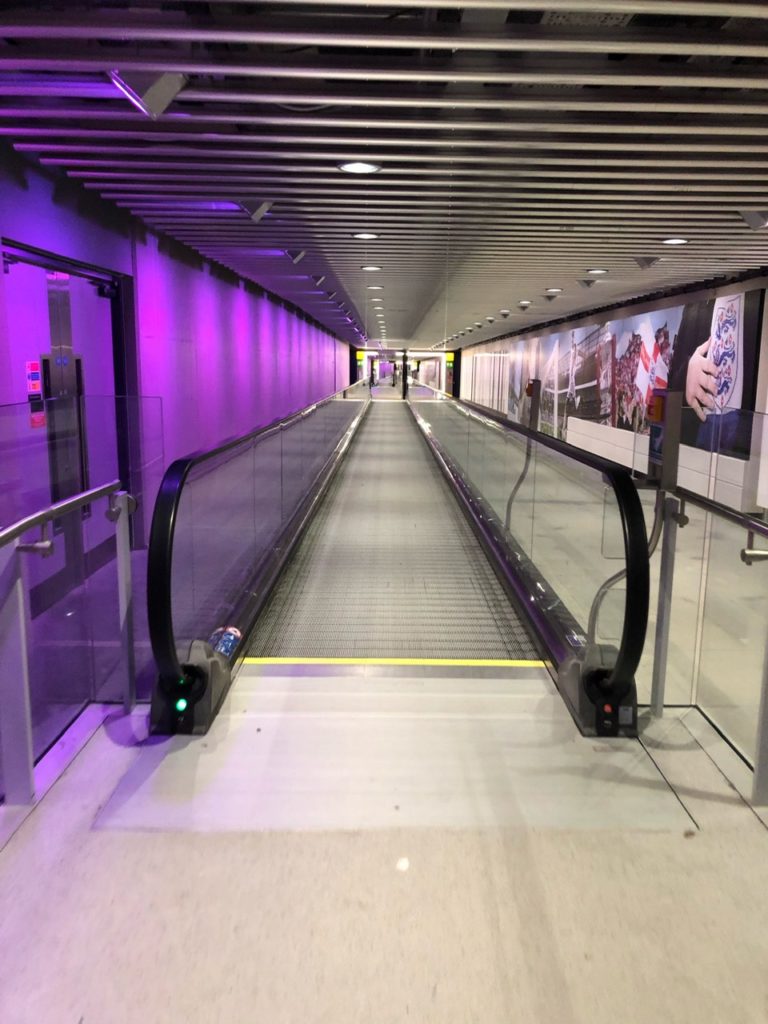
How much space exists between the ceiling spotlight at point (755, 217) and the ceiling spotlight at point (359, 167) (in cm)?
301

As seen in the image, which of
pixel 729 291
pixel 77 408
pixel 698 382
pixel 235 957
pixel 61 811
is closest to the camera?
pixel 235 957

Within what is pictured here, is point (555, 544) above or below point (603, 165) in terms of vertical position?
below

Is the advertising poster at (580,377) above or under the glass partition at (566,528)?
above

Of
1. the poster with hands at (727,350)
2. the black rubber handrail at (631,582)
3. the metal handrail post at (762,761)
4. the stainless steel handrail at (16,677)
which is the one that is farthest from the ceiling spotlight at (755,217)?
the stainless steel handrail at (16,677)

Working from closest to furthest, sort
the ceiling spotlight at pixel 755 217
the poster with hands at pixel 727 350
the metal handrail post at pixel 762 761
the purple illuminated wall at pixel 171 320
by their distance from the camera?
the metal handrail post at pixel 762 761
the purple illuminated wall at pixel 171 320
the ceiling spotlight at pixel 755 217
the poster with hands at pixel 727 350

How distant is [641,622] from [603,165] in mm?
3363

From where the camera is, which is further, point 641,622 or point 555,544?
point 555,544

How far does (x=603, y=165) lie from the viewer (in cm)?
486

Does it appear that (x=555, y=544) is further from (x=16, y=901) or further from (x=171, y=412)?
(x=171, y=412)

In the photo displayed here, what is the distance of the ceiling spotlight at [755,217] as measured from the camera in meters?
6.12

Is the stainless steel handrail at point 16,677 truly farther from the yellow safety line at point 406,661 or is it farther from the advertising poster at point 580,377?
the advertising poster at point 580,377

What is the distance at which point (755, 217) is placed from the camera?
6.15 meters

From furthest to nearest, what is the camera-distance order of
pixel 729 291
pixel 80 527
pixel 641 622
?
pixel 729 291, pixel 80 527, pixel 641 622

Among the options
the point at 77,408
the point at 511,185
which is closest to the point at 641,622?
the point at 77,408
